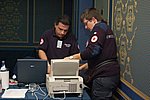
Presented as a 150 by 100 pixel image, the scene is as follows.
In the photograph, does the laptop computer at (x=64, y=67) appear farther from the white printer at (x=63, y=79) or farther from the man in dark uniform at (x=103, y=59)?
the man in dark uniform at (x=103, y=59)

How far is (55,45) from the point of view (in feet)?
12.4

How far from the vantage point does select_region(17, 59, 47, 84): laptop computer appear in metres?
2.97

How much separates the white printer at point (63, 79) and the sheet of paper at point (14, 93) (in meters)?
0.24

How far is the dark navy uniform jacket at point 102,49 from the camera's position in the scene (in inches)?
121

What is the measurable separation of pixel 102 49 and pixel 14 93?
3.13ft

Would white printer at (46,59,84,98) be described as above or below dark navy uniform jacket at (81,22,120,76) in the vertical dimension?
below

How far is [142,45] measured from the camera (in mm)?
2471

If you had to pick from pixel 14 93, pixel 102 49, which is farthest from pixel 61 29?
pixel 14 93

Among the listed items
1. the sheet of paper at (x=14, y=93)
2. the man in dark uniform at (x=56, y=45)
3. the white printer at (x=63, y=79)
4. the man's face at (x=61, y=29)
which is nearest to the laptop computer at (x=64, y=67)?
the white printer at (x=63, y=79)

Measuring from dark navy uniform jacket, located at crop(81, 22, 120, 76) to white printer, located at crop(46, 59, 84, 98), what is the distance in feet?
0.94

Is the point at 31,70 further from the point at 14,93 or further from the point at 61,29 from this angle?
the point at 61,29

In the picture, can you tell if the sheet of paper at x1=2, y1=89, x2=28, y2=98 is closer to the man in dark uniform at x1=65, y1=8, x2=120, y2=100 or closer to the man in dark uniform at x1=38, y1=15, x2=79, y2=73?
the man in dark uniform at x1=65, y1=8, x2=120, y2=100

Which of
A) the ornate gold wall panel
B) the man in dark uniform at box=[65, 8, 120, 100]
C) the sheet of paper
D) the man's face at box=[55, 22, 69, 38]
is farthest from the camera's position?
the man's face at box=[55, 22, 69, 38]

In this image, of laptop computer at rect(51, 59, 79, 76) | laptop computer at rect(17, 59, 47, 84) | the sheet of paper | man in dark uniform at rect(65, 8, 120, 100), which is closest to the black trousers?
man in dark uniform at rect(65, 8, 120, 100)
